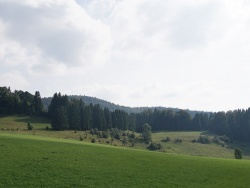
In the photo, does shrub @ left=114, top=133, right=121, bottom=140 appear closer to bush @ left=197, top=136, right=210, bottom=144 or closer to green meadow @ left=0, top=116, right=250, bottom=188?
bush @ left=197, top=136, right=210, bottom=144

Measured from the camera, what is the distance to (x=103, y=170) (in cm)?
4622

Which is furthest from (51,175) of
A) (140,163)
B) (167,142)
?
(167,142)

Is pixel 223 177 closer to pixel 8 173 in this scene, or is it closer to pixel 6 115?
pixel 8 173

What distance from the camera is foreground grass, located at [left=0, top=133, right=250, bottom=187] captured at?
40.7m

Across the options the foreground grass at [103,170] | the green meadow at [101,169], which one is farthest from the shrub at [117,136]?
the foreground grass at [103,170]

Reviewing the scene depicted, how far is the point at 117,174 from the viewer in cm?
4472

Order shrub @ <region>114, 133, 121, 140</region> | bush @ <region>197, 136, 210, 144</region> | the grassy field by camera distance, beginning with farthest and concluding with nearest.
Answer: bush @ <region>197, 136, 210, 144</region> → shrub @ <region>114, 133, 121, 140</region> → the grassy field

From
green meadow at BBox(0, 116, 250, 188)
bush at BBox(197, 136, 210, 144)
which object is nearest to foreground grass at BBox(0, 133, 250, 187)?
green meadow at BBox(0, 116, 250, 188)

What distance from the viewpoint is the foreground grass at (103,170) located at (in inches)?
1602

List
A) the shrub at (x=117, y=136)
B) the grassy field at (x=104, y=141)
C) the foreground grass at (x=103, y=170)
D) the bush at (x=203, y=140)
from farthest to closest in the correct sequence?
the bush at (x=203, y=140) → the shrub at (x=117, y=136) → the grassy field at (x=104, y=141) → the foreground grass at (x=103, y=170)

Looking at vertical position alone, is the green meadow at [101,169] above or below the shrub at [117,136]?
below

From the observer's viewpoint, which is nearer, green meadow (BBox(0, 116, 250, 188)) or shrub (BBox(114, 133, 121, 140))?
green meadow (BBox(0, 116, 250, 188))

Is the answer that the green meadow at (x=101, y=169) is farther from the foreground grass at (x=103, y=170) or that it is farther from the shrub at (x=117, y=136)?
the shrub at (x=117, y=136)

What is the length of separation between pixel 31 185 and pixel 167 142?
13572 centimetres
